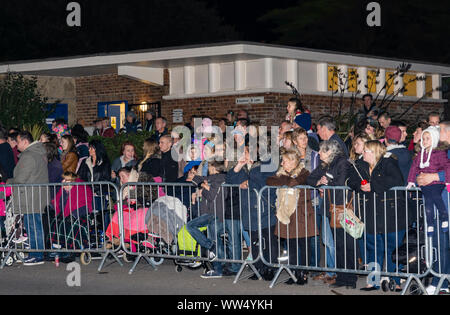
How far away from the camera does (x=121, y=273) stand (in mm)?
11445

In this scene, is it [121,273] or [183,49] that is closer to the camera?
[121,273]

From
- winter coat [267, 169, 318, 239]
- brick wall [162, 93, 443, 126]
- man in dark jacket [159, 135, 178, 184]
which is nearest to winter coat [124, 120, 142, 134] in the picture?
brick wall [162, 93, 443, 126]

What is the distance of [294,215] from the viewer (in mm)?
10305

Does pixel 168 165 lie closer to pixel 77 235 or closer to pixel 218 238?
pixel 77 235

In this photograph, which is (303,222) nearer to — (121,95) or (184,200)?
(184,200)

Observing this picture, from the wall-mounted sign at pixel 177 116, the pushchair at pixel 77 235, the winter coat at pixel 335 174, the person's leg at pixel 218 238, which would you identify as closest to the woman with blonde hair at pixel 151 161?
the pushchair at pixel 77 235

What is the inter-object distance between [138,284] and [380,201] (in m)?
3.19

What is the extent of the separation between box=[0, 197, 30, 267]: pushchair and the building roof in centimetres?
916

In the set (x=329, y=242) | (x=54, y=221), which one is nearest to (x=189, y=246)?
(x=329, y=242)

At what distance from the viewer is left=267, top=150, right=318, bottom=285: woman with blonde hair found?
10273 millimetres

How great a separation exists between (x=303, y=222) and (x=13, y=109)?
505 inches

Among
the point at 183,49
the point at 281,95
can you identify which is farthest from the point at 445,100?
the point at 183,49

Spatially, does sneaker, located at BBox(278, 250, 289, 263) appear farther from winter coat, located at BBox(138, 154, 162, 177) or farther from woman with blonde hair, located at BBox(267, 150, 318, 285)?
winter coat, located at BBox(138, 154, 162, 177)

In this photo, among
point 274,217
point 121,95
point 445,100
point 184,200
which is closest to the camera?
point 274,217
